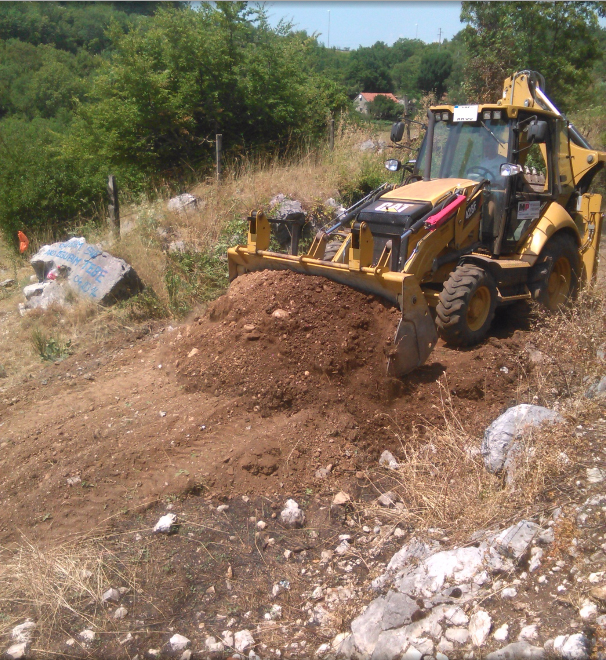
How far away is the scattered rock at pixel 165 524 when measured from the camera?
405cm

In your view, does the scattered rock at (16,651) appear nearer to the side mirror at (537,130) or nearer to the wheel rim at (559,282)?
the side mirror at (537,130)

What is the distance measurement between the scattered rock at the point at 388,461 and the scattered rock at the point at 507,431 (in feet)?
2.39

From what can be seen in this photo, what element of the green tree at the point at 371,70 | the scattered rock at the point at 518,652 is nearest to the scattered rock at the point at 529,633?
the scattered rock at the point at 518,652

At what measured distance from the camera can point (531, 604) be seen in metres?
2.84

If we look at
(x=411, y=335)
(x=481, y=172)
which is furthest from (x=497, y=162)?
(x=411, y=335)

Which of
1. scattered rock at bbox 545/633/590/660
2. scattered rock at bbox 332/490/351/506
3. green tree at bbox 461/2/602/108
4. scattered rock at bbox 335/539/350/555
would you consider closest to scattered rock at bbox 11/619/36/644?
scattered rock at bbox 335/539/350/555

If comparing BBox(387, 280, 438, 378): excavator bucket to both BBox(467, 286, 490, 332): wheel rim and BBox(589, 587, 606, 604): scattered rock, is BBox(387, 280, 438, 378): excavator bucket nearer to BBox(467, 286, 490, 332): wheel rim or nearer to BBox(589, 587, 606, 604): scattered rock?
BBox(467, 286, 490, 332): wheel rim

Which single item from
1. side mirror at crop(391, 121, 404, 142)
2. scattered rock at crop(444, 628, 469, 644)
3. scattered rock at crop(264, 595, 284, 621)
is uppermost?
side mirror at crop(391, 121, 404, 142)

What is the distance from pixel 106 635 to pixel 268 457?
174 centimetres

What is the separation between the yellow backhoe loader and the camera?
563 cm

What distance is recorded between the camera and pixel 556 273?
750cm

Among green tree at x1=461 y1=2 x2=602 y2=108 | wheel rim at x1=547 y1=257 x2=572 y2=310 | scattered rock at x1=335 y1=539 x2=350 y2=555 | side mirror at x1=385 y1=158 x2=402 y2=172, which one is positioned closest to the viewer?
scattered rock at x1=335 y1=539 x2=350 y2=555

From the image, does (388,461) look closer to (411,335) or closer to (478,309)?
(411,335)

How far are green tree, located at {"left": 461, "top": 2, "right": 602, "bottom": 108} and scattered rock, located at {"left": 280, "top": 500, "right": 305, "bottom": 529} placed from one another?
12842 mm
